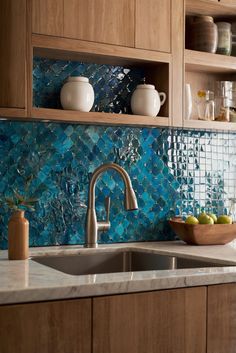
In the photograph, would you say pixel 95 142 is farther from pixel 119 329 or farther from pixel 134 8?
pixel 119 329

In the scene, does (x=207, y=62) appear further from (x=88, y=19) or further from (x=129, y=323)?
(x=129, y=323)

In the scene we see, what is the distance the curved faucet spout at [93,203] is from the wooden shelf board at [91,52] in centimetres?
48

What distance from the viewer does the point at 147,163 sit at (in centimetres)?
308

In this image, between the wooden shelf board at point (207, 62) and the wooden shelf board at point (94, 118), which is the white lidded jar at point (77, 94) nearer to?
the wooden shelf board at point (94, 118)

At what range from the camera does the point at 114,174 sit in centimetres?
297

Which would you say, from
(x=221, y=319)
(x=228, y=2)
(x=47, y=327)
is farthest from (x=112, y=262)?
(x=228, y=2)

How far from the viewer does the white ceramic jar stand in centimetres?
278

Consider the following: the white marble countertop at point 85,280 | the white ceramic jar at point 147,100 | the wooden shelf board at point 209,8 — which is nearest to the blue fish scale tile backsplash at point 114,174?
the white ceramic jar at point 147,100

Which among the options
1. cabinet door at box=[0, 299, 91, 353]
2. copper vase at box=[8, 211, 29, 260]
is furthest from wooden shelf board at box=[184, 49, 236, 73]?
cabinet door at box=[0, 299, 91, 353]

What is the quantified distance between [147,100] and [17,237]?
2.93 ft

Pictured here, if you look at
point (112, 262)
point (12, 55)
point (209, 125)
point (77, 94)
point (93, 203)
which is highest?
point (12, 55)

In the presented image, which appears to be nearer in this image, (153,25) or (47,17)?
(47,17)

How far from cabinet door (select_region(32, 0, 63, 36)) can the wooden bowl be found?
1.07m

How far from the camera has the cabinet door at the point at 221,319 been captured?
214 centimetres
